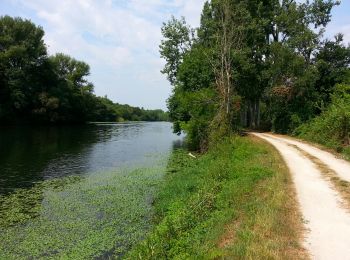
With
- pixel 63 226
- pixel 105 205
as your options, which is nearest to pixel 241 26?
pixel 105 205

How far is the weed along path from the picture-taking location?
8.94 m

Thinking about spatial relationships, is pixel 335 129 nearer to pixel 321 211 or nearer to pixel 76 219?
pixel 321 211

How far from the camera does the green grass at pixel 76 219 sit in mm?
13508

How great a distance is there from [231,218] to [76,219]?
796 cm

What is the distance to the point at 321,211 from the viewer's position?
38.3ft

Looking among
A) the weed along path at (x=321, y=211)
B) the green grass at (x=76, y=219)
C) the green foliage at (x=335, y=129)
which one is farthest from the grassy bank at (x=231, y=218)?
the green foliage at (x=335, y=129)

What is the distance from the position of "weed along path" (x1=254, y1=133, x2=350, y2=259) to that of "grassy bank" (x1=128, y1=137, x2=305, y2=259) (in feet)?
1.21

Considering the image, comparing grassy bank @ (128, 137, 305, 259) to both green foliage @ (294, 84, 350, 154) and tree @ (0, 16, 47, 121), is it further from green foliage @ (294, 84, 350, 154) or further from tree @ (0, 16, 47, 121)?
tree @ (0, 16, 47, 121)

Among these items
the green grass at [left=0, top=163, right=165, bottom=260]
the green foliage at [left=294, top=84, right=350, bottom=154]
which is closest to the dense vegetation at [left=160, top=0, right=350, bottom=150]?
the green foliage at [left=294, top=84, right=350, bottom=154]

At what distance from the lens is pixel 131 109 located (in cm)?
19912

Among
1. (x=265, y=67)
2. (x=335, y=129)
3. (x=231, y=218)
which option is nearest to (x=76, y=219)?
(x=231, y=218)

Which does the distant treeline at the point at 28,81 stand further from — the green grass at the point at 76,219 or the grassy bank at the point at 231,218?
the grassy bank at the point at 231,218

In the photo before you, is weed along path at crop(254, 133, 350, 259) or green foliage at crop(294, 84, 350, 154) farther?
green foliage at crop(294, 84, 350, 154)

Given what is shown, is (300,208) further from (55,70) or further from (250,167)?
(55,70)
